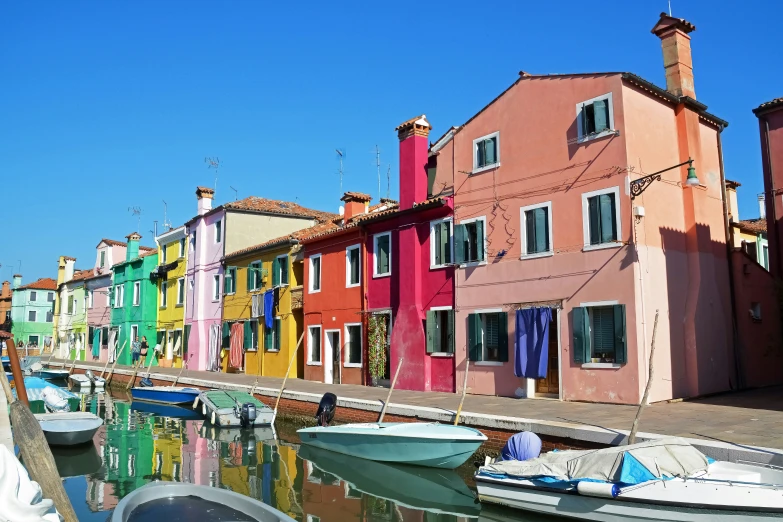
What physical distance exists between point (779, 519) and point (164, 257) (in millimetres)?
38634

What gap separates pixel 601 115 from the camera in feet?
54.7

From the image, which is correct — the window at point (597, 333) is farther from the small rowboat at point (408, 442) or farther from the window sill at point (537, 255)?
the small rowboat at point (408, 442)

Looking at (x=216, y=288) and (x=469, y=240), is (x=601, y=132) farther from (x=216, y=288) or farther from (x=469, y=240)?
(x=216, y=288)

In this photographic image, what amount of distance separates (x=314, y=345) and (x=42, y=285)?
53821 millimetres

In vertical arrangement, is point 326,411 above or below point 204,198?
below

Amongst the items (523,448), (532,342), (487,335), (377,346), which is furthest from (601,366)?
(377,346)

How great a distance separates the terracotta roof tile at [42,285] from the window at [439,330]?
191ft

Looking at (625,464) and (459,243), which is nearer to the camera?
(625,464)

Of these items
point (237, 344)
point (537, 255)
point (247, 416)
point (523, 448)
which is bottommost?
point (247, 416)

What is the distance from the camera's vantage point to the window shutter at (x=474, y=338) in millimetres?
18938

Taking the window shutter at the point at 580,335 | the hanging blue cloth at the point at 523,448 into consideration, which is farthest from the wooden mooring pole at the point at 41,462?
the window shutter at the point at 580,335

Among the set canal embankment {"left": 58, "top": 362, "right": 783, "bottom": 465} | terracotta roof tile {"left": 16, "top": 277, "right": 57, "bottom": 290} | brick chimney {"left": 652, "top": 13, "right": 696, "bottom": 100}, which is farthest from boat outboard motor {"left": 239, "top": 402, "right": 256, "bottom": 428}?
terracotta roof tile {"left": 16, "top": 277, "right": 57, "bottom": 290}

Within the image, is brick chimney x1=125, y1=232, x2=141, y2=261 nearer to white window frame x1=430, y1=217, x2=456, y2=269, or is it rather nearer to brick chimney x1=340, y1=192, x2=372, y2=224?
brick chimney x1=340, y1=192, x2=372, y2=224

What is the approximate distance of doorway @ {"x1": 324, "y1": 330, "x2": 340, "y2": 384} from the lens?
82.2 ft
